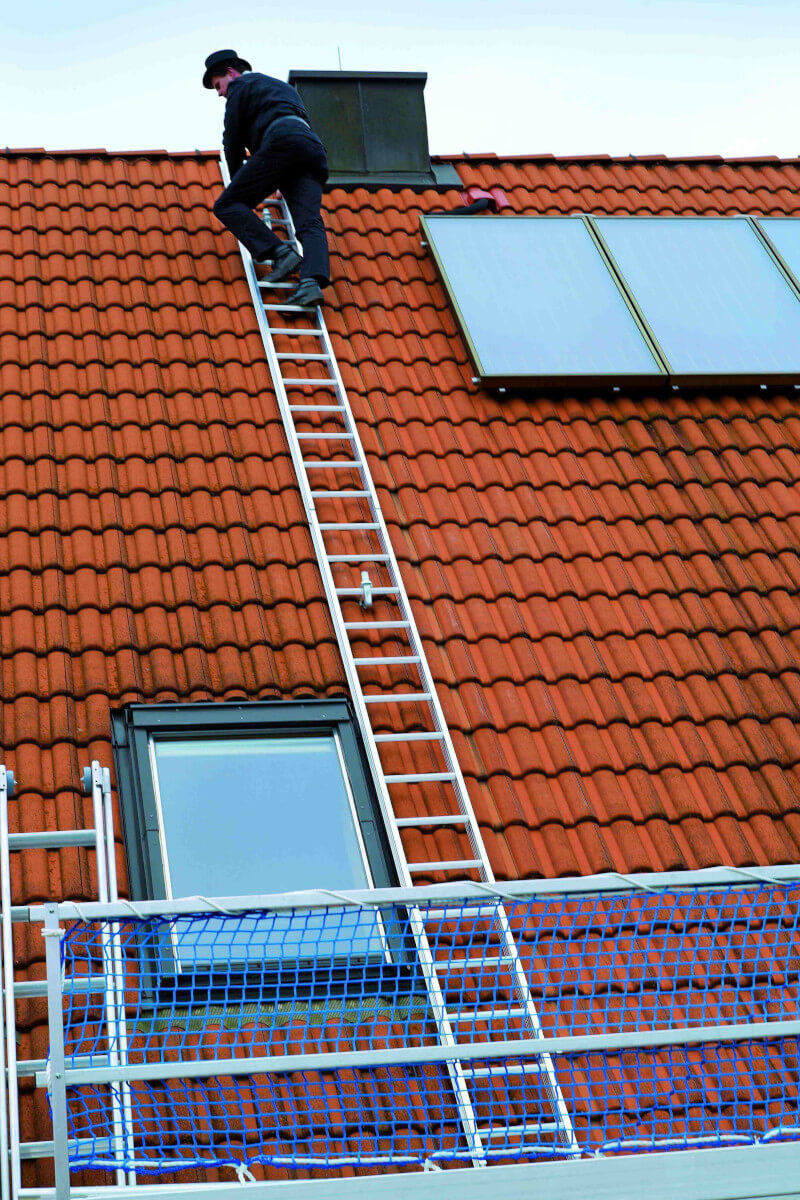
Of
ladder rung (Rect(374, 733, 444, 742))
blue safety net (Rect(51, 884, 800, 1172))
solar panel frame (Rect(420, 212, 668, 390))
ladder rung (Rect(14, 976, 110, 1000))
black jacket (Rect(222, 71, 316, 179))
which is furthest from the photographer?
black jacket (Rect(222, 71, 316, 179))

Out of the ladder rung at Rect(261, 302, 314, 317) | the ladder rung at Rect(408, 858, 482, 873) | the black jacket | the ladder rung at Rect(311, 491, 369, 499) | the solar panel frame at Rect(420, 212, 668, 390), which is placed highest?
the black jacket

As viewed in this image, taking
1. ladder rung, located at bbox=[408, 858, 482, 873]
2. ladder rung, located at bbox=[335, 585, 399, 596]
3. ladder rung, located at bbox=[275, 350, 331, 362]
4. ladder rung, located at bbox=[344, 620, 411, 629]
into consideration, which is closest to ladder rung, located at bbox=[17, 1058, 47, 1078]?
ladder rung, located at bbox=[408, 858, 482, 873]

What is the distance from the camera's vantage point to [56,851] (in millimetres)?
4699

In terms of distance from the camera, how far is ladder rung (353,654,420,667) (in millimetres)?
5422

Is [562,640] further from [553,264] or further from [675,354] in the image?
[553,264]

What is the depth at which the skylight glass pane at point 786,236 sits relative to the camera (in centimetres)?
793

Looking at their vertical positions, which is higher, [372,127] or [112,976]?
[372,127]

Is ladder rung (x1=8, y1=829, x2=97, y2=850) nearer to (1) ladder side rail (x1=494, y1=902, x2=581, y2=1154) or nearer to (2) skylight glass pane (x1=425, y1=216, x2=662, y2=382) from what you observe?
(1) ladder side rail (x1=494, y1=902, x2=581, y2=1154)

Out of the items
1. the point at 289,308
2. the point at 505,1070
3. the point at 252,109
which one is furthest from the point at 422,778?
the point at 252,109

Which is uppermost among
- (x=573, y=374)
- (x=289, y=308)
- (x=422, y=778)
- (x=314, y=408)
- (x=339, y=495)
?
(x=289, y=308)

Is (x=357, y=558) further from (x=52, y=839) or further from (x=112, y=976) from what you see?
(x=112, y=976)

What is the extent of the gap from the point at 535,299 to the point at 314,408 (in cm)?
153

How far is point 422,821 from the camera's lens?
4949 millimetres

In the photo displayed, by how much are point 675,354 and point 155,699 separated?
3.29 m
